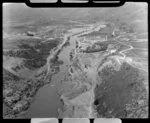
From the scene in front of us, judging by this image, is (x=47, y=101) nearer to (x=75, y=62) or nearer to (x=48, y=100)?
(x=48, y=100)

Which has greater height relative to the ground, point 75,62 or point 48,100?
point 75,62

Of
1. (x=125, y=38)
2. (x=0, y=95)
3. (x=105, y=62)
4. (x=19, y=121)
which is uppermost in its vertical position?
(x=125, y=38)

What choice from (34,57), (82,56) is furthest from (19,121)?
(82,56)

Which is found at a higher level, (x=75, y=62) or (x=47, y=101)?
Answer: (x=75, y=62)

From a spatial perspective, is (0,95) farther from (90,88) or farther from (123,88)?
(123,88)

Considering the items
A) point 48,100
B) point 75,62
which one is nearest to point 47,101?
point 48,100

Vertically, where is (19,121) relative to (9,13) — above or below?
below
